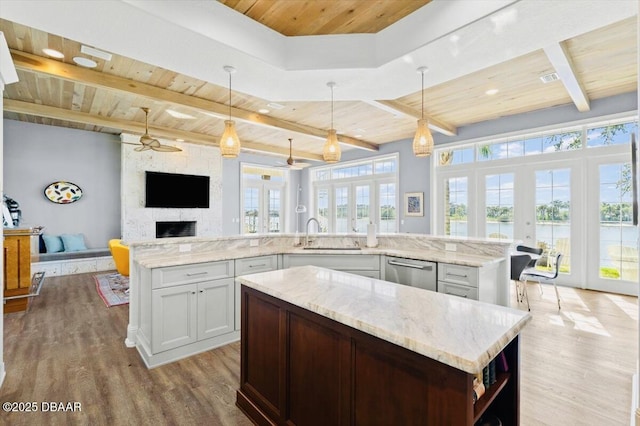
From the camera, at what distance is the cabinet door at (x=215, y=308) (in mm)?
2809

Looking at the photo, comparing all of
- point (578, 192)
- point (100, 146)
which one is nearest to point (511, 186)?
point (578, 192)

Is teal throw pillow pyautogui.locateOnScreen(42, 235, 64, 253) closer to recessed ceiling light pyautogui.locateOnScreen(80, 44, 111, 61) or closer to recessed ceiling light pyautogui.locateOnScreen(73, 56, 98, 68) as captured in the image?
recessed ceiling light pyautogui.locateOnScreen(73, 56, 98, 68)

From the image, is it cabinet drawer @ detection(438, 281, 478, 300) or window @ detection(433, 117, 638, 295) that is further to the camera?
window @ detection(433, 117, 638, 295)

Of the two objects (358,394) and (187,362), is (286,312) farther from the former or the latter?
(187,362)

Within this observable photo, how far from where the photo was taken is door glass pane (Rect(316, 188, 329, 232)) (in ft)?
29.7

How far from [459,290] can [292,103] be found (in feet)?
11.4

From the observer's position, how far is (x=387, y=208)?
297 inches

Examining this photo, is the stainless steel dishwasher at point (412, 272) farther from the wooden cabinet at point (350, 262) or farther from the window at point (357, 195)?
the window at point (357, 195)

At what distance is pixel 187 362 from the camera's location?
8.70 feet

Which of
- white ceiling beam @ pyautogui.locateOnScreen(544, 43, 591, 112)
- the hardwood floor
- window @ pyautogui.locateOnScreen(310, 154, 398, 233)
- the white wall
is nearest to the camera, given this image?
the hardwood floor

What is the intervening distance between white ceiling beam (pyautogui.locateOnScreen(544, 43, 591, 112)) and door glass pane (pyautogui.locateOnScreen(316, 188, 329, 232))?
598 centimetres

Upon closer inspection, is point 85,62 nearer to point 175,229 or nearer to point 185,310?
point 185,310

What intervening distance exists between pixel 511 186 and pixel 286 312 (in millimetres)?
5397

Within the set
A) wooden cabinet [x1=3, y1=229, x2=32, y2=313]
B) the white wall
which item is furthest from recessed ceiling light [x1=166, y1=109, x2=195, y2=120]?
wooden cabinet [x1=3, y1=229, x2=32, y2=313]
